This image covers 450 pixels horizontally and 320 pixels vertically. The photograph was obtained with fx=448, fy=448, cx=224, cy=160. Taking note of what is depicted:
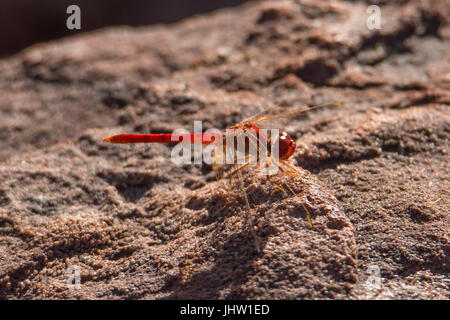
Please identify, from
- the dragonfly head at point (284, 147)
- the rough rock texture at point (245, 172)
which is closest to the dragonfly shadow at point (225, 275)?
the rough rock texture at point (245, 172)

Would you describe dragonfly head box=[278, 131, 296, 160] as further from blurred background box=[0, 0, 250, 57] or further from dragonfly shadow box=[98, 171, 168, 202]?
blurred background box=[0, 0, 250, 57]

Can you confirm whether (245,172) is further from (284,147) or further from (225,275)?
(225,275)

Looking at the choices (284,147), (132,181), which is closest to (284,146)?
(284,147)

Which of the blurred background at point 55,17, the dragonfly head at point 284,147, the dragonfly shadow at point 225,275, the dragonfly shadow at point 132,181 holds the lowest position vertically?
the dragonfly shadow at point 225,275

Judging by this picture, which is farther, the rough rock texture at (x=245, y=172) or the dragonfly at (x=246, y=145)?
the dragonfly at (x=246, y=145)

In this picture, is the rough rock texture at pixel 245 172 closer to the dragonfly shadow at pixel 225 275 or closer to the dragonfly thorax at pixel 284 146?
the dragonfly shadow at pixel 225 275
